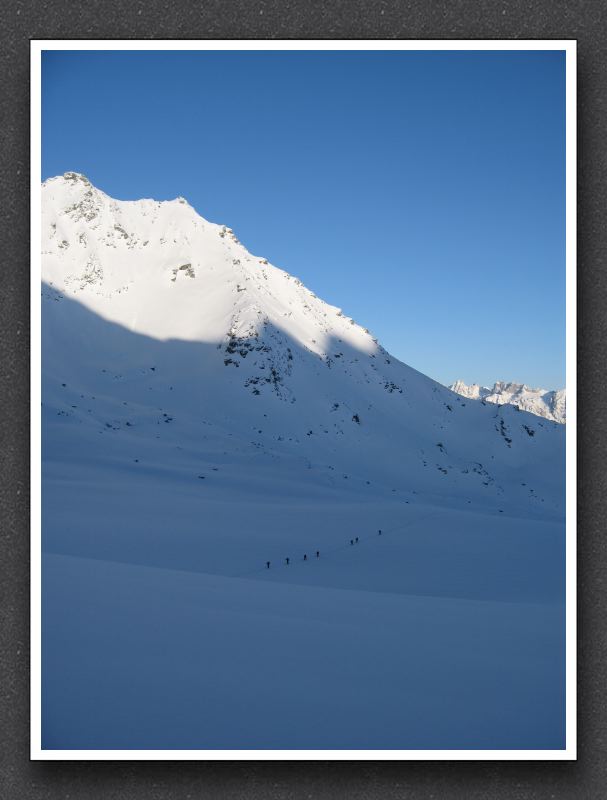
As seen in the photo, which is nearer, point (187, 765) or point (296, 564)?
point (187, 765)

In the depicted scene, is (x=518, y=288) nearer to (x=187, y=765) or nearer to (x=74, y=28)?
(x=74, y=28)

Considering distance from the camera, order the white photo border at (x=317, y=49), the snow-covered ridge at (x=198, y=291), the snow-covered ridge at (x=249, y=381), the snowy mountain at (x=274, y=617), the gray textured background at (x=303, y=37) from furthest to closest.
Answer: the snow-covered ridge at (x=198, y=291) → the snow-covered ridge at (x=249, y=381) → the gray textured background at (x=303, y=37) → the white photo border at (x=317, y=49) → the snowy mountain at (x=274, y=617)

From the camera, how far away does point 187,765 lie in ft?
13.7

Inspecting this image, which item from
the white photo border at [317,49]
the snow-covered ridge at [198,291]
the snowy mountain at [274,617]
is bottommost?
the snowy mountain at [274,617]

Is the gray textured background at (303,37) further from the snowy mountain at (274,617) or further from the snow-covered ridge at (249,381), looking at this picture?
the snow-covered ridge at (249,381)

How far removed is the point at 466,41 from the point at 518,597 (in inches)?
153

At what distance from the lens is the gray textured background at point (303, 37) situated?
173 inches

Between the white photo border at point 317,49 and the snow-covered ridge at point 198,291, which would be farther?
the snow-covered ridge at point 198,291

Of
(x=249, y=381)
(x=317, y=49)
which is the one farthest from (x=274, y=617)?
(x=249, y=381)

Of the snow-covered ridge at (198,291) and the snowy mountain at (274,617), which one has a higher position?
the snow-covered ridge at (198,291)

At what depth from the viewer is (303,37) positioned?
4.61 metres

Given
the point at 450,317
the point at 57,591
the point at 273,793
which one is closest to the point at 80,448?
the point at 57,591

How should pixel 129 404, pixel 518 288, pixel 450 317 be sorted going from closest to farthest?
pixel 518 288 < pixel 450 317 < pixel 129 404

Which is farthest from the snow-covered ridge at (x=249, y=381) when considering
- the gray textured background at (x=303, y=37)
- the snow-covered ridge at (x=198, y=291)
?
the gray textured background at (x=303, y=37)
